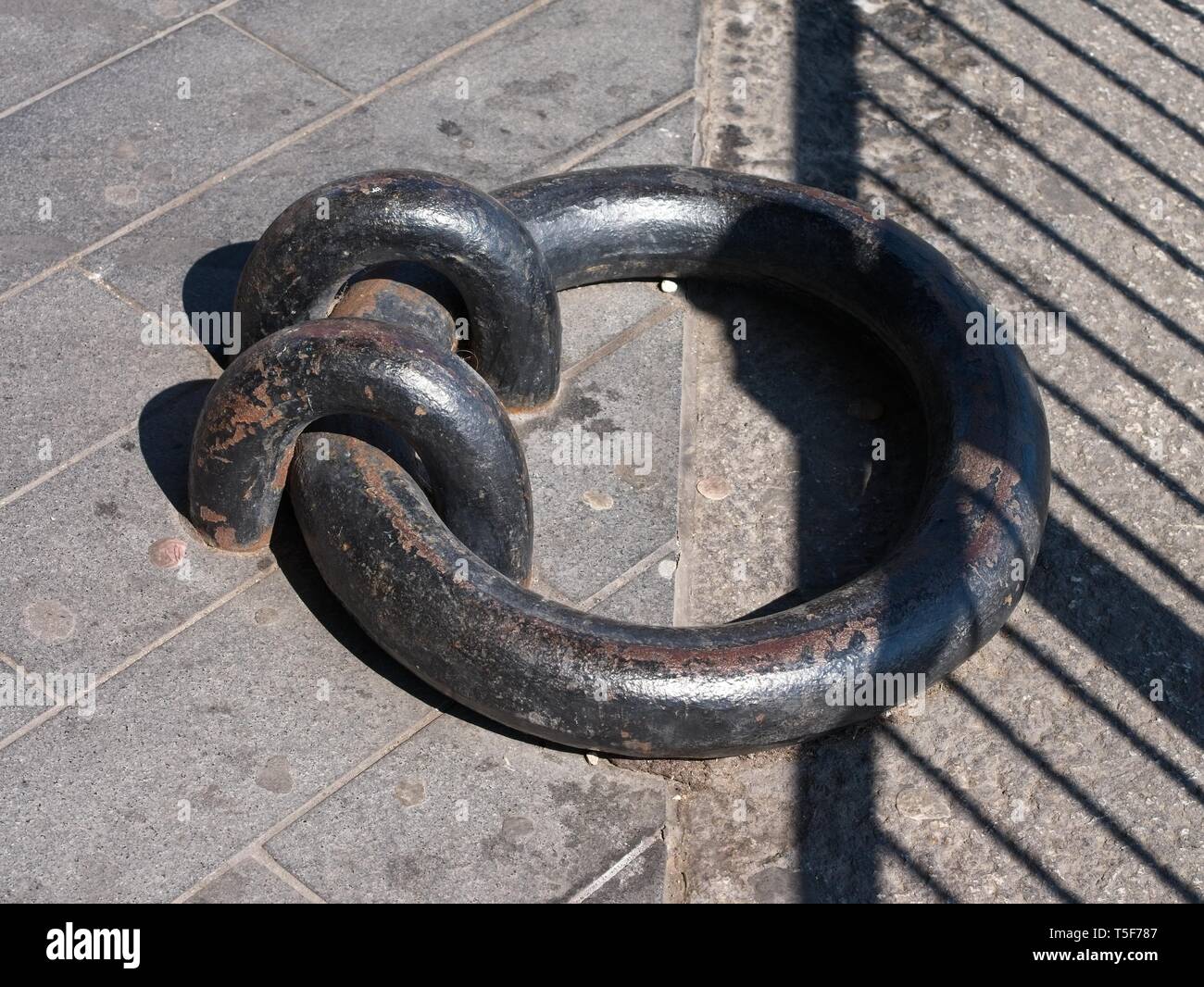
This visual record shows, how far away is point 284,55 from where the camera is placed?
18.7ft

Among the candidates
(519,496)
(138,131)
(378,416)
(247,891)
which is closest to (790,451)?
(519,496)

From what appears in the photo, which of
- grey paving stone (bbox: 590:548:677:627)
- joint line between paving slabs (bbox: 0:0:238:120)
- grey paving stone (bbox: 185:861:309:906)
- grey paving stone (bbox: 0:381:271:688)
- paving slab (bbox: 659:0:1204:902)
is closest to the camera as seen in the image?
grey paving stone (bbox: 185:861:309:906)

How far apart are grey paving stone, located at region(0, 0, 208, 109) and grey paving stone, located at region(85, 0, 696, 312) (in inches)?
35.0

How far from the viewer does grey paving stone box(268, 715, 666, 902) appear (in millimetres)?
3602

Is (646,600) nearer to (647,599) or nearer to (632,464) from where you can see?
(647,599)

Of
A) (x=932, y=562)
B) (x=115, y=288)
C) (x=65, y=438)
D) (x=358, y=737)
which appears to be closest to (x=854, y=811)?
(x=932, y=562)

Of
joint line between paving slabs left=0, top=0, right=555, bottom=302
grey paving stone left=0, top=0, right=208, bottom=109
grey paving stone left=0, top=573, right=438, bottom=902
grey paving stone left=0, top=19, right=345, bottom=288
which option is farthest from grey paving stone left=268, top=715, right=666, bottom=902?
grey paving stone left=0, top=0, right=208, bottom=109

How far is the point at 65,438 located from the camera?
443 cm

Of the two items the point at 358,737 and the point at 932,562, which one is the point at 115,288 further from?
the point at 932,562

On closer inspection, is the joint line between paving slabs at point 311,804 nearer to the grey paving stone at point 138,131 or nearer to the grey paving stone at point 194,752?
the grey paving stone at point 194,752

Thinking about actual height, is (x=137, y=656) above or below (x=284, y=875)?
above

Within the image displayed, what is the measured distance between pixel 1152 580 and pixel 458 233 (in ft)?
7.16

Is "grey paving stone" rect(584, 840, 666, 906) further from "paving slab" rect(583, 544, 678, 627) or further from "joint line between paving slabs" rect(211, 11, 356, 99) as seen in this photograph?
"joint line between paving slabs" rect(211, 11, 356, 99)

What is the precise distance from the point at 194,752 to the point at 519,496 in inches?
40.5
